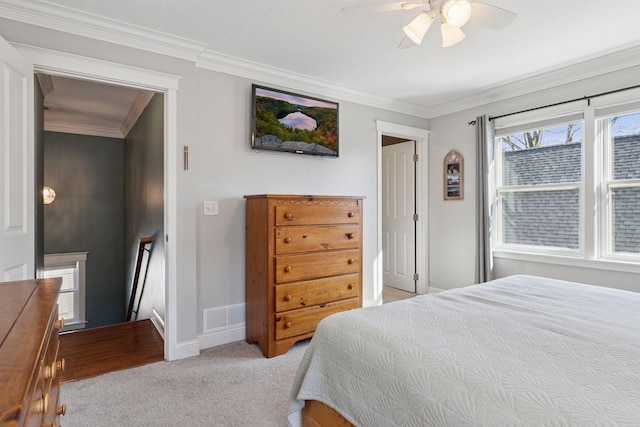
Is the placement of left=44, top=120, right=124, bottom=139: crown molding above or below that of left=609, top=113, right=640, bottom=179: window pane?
above

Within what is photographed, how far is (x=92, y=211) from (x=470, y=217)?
18.8 feet

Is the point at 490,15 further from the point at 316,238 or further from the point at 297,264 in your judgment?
the point at 297,264

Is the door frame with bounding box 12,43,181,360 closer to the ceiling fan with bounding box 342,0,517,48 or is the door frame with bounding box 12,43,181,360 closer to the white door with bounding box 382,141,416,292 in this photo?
the ceiling fan with bounding box 342,0,517,48

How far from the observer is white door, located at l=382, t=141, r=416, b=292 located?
4.68 metres

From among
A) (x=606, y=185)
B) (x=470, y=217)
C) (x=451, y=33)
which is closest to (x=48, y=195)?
(x=451, y=33)

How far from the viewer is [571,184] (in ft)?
10.8

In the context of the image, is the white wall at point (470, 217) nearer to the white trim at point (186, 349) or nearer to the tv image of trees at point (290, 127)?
the tv image of trees at point (290, 127)

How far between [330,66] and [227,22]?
1.05 meters

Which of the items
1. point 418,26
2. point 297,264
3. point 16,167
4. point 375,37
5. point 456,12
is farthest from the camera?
point 297,264

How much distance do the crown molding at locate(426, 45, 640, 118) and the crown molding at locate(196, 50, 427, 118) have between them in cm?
73

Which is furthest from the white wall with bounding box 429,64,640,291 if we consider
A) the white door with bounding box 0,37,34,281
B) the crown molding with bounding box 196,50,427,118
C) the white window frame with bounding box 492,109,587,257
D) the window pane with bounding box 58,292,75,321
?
the window pane with bounding box 58,292,75,321

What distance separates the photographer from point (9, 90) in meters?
1.89

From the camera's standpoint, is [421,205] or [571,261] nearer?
[571,261]

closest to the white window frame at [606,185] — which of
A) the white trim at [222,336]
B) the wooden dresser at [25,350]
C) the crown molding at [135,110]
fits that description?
the white trim at [222,336]
